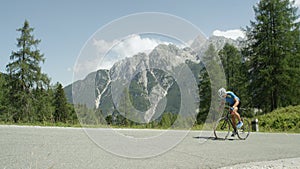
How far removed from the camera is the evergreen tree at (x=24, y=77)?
108 ft

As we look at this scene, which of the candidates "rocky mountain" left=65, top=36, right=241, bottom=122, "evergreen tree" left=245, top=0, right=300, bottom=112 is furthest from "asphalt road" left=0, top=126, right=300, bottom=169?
"evergreen tree" left=245, top=0, right=300, bottom=112

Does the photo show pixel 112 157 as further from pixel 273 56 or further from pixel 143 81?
pixel 273 56

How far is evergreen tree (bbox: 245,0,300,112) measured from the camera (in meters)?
36.9

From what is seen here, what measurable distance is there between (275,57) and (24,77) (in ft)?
97.4

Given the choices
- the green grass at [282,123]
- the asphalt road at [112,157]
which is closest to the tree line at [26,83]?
the green grass at [282,123]

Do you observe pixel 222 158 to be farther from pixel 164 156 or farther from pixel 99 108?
pixel 99 108

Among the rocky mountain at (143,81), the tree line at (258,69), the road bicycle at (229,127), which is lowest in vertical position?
the road bicycle at (229,127)

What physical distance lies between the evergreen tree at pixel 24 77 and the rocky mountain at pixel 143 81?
28643mm

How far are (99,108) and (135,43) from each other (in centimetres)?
133

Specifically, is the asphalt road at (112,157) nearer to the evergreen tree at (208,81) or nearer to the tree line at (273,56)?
the evergreen tree at (208,81)

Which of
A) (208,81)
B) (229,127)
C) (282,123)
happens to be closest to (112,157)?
(208,81)

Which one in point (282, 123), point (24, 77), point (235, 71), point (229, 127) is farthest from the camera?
point (235, 71)

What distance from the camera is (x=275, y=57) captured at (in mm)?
37625

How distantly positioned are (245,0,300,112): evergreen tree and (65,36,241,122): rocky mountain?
1315 inches
